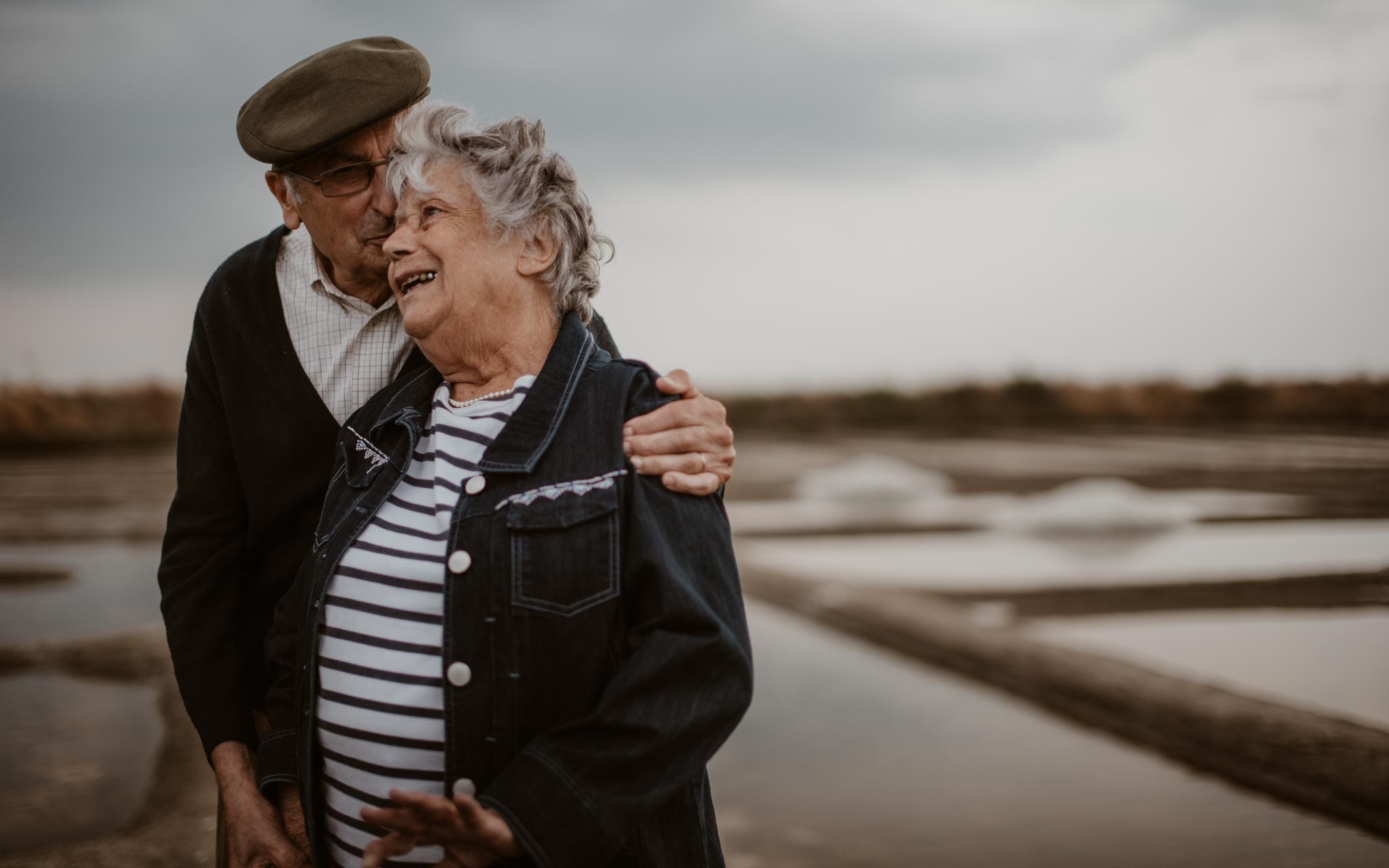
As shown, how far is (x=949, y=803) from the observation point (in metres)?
3.85

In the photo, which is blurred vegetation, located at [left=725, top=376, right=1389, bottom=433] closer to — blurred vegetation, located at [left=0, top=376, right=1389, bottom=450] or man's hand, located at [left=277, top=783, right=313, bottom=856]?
blurred vegetation, located at [left=0, top=376, right=1389, bottom=450]

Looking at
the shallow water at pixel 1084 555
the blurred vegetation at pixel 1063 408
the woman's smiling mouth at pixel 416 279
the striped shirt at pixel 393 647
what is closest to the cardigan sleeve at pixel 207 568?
the striped shirt at pixel 393 647

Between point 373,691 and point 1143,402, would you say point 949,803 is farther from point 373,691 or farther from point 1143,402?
point 1143,402

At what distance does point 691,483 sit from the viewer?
1649 millimetres

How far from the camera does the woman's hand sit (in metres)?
1.44

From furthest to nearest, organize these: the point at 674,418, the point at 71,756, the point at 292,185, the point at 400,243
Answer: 1. the point at 71,756
2. the point at 292,185
3. the point at 400,243
4. the point at 674,418

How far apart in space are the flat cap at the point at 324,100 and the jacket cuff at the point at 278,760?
1.11 m

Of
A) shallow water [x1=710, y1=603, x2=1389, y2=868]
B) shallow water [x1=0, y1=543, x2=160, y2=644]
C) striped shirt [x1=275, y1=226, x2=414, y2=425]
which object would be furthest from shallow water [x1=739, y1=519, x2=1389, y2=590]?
striped shirt [x1=275, y1=226, x2=414, y2=425]

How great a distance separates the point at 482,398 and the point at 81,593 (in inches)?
255

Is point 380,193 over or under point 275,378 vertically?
over

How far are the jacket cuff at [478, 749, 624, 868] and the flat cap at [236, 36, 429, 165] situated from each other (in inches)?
49.0

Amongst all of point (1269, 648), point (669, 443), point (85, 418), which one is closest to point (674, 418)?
point (669, 443)

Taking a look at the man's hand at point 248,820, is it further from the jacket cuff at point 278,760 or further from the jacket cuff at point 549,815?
the jacket cuff at point 549,815

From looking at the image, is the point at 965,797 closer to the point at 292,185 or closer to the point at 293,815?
the point at 293,815
